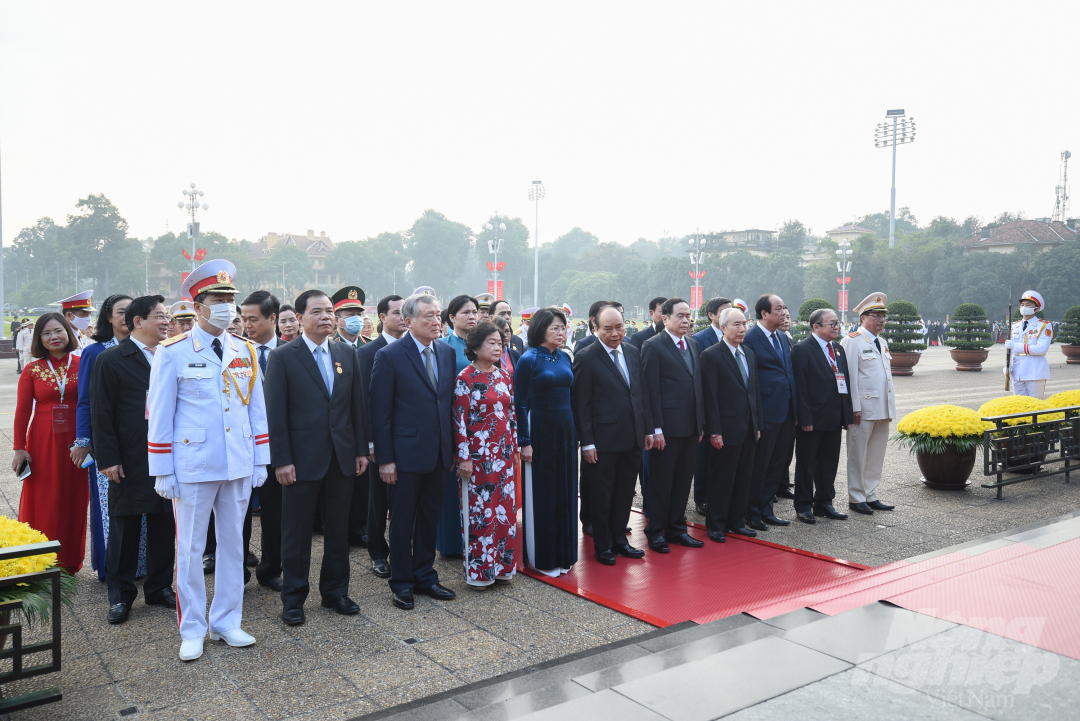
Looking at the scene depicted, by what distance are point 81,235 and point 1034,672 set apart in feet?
272

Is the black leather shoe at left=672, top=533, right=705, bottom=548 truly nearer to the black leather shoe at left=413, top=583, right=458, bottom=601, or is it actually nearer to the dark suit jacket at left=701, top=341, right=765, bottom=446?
the dark suit jacket at left=701, top=341, right=765, bottom=446

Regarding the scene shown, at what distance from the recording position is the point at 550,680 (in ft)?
10.3

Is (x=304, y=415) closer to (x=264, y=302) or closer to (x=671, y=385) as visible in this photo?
(x=264, y=302)

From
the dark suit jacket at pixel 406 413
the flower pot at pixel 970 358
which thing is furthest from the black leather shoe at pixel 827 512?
the flower pot at pixel 970 358

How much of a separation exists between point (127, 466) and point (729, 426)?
4227mm

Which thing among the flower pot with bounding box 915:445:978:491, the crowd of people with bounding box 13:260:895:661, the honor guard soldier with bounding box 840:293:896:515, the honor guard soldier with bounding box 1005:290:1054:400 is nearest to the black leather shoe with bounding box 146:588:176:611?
the crowd of people with bounding box 13:260:895:661

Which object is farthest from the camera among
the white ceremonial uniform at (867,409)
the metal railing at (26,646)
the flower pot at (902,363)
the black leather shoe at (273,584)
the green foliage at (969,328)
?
the green foliage at (969,328)

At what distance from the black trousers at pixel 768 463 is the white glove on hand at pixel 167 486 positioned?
441 cm

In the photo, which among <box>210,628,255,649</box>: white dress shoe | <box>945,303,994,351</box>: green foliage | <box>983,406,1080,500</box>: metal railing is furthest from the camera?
<box>945,303,994,351</box>: green foliage

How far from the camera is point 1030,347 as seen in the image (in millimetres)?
10758

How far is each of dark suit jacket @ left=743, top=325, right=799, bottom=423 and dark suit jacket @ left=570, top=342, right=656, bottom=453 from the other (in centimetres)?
148

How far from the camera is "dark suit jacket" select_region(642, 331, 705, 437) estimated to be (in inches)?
221

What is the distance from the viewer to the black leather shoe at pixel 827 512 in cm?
644

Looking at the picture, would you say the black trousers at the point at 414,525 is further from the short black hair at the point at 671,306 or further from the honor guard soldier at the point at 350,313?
the short black hair at the point at 671,306
